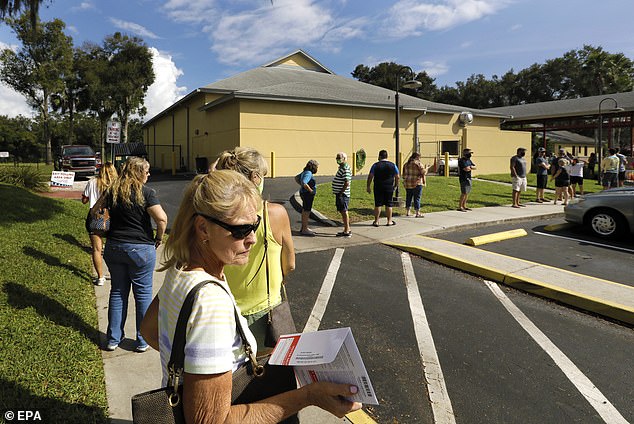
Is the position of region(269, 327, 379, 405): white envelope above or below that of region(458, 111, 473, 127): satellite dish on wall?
below

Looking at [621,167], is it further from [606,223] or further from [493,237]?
[493,237]

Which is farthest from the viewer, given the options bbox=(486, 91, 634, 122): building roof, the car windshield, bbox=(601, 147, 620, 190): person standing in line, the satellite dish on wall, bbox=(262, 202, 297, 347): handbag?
bbox=(486, 91, 634, 122): building roof

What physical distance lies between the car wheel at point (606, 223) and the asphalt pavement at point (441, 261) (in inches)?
81.9

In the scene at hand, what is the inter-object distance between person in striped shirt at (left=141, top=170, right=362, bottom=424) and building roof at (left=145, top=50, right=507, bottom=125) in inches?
701

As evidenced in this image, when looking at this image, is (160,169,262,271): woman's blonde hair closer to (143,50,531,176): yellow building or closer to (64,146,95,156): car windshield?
(143,50,531,176): yellow building

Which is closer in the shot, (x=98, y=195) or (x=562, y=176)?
(x=98, y=195)

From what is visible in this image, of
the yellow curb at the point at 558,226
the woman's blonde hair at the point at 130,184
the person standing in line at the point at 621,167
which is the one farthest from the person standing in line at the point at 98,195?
the person standing in line at the point at 621,167

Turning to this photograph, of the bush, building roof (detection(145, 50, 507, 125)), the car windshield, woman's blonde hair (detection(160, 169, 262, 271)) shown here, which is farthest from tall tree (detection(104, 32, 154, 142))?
woman's blonde hair (detection(160, 169, 262, 271))

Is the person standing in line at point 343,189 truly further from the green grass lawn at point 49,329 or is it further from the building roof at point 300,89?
the building roof at point 300,89

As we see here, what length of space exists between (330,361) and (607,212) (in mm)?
9813

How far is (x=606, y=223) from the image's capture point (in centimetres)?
863

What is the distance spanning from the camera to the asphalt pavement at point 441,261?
319 centimetres

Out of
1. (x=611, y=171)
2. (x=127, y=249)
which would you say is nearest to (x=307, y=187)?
(x=127, y=249)

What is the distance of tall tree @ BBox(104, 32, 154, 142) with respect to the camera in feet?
127
